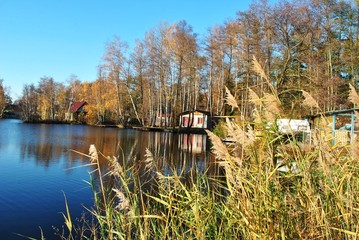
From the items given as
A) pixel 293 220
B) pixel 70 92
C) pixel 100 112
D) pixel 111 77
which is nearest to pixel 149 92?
pixel 111 77

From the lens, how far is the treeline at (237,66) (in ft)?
75.1

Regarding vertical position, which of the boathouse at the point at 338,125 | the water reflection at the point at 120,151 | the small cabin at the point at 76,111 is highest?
the small cabin at the point at 76,111

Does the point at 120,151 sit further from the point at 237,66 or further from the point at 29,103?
the point at 29,103

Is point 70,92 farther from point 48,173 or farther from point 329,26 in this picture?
point 48,173

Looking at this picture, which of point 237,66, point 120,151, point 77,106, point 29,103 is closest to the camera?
point 120,151

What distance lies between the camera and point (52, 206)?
27.2ft

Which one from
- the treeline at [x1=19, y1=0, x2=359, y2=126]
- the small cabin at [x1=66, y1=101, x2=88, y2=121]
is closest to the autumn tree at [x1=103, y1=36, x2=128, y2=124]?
the treeline at [x1=19, y1=0, x2=359, y2=126]

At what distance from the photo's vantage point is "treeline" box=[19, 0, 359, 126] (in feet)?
75.1

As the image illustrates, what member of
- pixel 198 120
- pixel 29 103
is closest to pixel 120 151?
pixel 198 120

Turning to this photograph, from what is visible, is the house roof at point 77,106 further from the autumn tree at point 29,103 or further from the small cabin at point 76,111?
the autumn tree at point 29,103

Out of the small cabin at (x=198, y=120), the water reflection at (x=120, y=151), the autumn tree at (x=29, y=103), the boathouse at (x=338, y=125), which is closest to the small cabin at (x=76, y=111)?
the autumn tree at (x=29, y=103)

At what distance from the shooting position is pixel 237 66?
35188 millimetres

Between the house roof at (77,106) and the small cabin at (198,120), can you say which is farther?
the house roof at (77,106)

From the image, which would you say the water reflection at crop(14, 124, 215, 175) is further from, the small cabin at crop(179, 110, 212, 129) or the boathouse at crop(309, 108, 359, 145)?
the small cabin at crop(179, 110, 212, 129)
